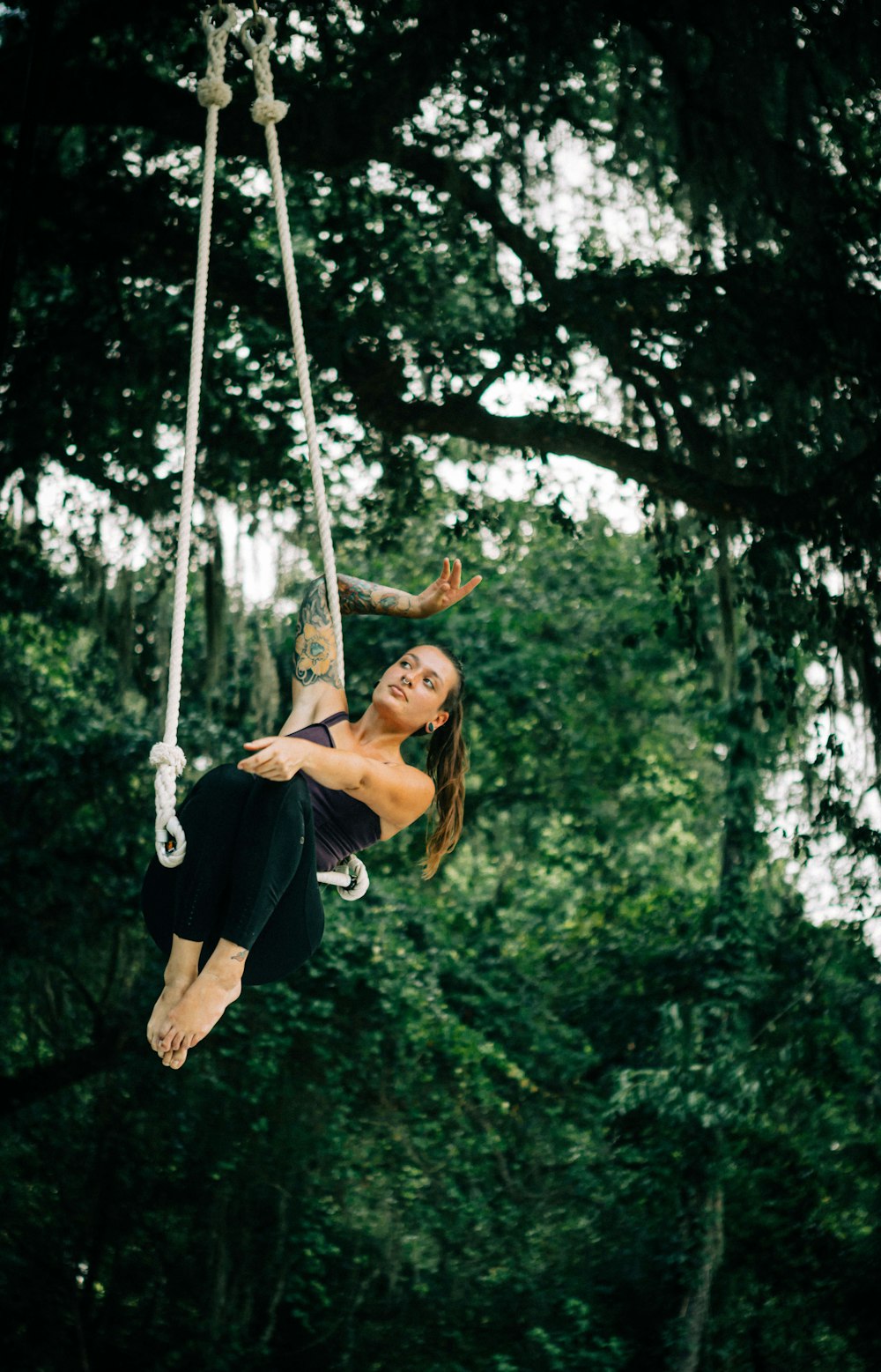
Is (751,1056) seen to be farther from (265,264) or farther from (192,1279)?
(265,264)

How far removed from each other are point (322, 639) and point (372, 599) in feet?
0.87

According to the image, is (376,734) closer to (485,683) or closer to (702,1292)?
(485,683)

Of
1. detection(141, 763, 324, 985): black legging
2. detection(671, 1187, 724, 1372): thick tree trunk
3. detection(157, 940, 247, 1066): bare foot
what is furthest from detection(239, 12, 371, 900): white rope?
detection(671, 1187, 724, 1372): thick tree trunk

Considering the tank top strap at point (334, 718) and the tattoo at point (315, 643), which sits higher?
the tattoo at point (315, 643)

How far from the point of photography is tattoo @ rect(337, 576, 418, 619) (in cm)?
276

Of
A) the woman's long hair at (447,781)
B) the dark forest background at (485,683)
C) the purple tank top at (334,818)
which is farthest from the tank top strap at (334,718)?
the dark forest background at (485,683)

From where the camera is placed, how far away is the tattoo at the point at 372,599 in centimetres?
276

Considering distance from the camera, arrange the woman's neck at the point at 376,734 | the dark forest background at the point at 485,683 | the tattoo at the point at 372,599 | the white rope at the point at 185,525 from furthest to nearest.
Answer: the dark forest background at the point at 485,683 → the tattoo at the point at 372,599 → the woman's neck at the point at 376,734 → the white rope at the point at 185,525

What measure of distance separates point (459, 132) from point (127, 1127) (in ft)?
15.1

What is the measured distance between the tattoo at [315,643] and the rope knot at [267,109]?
94 centimetres

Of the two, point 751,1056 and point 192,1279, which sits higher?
point 751,1056

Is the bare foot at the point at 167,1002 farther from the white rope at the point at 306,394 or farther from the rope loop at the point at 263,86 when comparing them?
the rope loop at the point at 263,86

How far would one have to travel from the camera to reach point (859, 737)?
4.60m

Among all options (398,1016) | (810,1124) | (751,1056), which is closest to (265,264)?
(398,1016)
